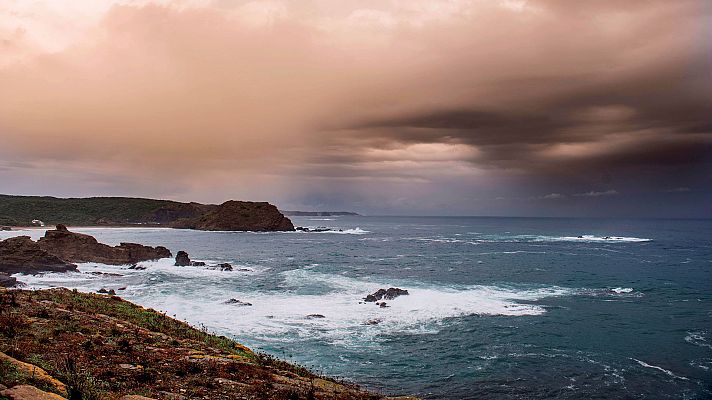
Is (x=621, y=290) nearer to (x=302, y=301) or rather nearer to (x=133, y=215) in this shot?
(x=302, y=301)

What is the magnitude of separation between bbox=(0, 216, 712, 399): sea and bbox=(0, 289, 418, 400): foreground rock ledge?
735 cm

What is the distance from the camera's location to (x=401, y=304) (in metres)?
35.5

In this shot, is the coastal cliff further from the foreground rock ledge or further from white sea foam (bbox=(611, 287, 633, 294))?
the foreground rock ledge

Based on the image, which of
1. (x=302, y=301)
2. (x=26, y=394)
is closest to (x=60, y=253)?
(x=302, y=301)

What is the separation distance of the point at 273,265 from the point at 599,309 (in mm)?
40772

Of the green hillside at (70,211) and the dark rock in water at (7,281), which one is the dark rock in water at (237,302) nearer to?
the dark rock in water at (7,281)

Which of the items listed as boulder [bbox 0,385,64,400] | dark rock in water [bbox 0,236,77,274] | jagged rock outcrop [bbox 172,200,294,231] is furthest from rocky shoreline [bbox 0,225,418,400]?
jagged rock outcrop [bbox 172,200,294,231]

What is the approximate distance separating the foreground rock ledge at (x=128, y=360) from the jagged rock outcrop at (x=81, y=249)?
147 feet

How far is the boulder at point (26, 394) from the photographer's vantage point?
6686 millimetres

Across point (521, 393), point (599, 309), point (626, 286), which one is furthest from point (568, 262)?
point (521, 393)

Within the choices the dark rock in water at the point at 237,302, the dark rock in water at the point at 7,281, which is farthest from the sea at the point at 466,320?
the dark rock in water at the point at 7,281

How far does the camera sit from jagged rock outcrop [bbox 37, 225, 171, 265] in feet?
185

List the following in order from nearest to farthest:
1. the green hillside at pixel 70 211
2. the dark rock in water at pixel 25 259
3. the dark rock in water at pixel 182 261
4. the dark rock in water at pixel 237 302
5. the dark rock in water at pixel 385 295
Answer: the dark rock in water at pixel 237 302 → the dark rock in water at pixel 385 295 → the dark rock in water at pixel 25 259 → the dark rock in water at pixel 182 261 → the green hillside at pixel 70 211

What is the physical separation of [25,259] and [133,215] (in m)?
154
